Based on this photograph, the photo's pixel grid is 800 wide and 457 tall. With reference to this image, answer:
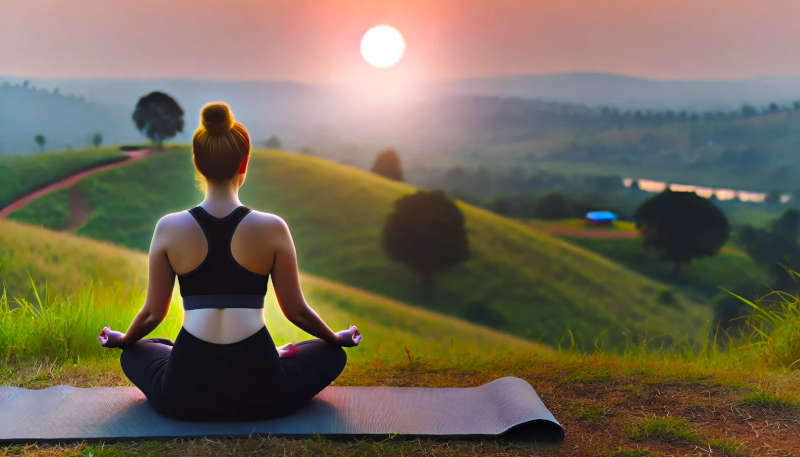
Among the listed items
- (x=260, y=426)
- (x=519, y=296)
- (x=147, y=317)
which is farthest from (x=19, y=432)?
(x=519, y=296)

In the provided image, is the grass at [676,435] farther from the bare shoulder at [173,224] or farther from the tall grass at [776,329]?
the bare shoulder at [173,224]

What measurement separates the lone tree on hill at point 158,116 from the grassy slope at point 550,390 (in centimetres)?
2778

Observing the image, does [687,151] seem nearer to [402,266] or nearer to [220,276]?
[402,266]

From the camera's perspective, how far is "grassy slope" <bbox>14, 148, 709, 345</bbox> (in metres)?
31.4

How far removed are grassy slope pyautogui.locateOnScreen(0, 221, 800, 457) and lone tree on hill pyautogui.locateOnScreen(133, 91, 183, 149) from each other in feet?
91.1

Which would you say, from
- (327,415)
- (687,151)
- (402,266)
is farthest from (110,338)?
(687,151)

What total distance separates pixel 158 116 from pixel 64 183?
586cm

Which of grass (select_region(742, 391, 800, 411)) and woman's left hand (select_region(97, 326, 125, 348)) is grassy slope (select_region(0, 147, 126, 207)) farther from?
grass (select_region(742, 391, 800, 411))

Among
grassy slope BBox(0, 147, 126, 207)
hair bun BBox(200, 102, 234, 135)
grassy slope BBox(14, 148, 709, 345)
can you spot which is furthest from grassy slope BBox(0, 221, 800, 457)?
grassy slope BBox(0, 147, 126, 207)

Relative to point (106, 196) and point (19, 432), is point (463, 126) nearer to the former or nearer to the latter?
point (106, 196)

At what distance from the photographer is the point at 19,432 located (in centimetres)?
362

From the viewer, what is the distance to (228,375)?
3.56 meters

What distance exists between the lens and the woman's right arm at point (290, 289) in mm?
3465

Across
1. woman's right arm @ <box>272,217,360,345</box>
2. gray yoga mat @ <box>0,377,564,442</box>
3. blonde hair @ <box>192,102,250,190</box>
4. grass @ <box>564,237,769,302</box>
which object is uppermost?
blonde hair @ <box>192,102,250,190</box>
